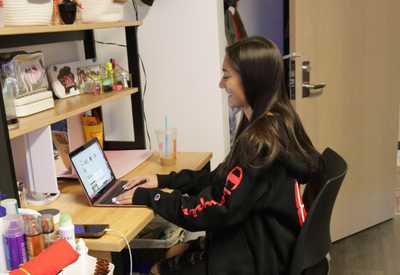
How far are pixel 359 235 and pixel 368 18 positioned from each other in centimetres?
127

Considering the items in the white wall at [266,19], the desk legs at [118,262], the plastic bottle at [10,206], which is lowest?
the desk legs at [118,262]

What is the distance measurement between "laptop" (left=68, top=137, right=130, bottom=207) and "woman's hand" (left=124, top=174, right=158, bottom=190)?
31 mm

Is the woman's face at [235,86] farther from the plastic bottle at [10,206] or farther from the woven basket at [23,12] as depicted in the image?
the plastic bottle at [10,206]

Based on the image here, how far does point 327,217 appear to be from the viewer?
1.22m

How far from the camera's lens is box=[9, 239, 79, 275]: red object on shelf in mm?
976

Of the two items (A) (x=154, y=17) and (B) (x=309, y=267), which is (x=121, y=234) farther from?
(A) (x=154, y=17)

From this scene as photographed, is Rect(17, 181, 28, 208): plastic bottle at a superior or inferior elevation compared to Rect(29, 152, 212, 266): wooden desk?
superior

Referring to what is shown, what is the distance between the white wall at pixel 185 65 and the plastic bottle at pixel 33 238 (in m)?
1.33

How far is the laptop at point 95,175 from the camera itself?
143cm

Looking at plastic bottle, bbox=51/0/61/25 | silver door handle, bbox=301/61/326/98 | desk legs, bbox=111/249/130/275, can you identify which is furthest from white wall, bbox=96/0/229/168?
desk legs, bbox=111/249/130/275

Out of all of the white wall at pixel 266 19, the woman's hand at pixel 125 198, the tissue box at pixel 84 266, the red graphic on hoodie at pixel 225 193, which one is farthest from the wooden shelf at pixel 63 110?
the white wall at pixel 266 19

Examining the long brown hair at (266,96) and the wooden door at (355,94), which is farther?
the wooden door at (355,94)

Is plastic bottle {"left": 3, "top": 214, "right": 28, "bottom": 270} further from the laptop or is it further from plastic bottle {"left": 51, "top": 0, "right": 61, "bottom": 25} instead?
plastic bottle {"left": 51, "top": 0, "right": 61, "bottom": 25}

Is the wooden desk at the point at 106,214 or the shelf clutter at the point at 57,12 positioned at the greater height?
the shelf clutter at the point at 57,12
